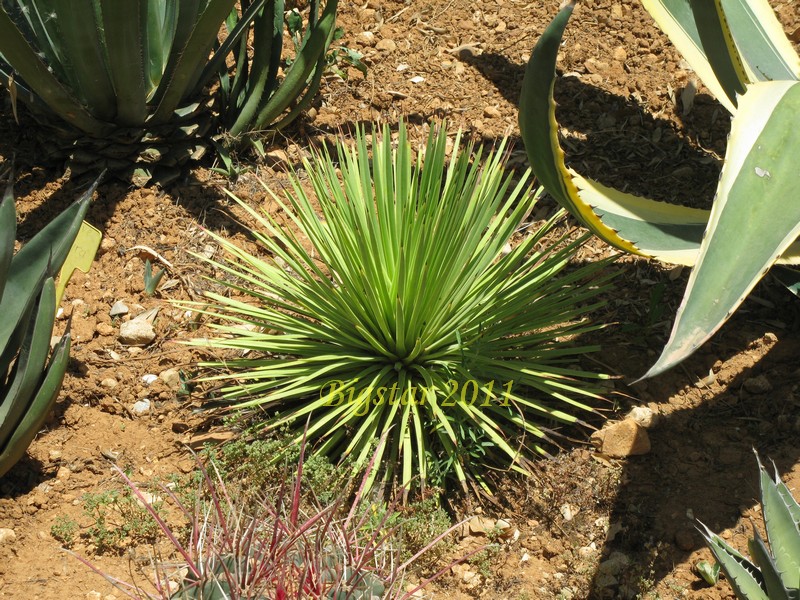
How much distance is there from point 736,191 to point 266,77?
2102 mm

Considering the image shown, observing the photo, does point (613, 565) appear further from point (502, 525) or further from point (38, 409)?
point (38, 409)

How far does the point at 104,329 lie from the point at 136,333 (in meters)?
0.13

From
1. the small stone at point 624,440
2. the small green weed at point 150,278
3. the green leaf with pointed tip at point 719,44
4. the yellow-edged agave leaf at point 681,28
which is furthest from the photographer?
the small green weed at point 150,278

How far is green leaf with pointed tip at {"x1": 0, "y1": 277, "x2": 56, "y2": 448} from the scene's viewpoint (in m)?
2.27

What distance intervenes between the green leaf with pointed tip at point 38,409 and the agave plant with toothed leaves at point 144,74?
0.86 meters

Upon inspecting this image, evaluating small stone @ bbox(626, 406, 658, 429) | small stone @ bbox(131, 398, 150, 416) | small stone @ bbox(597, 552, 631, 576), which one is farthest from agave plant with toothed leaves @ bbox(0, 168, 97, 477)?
small stone @ bbox(626, 406, 658, 429)

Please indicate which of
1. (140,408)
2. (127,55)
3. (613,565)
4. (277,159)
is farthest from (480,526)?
(127,55)

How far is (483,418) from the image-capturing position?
8.04ft

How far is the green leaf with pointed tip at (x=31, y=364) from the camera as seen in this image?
2268 mm

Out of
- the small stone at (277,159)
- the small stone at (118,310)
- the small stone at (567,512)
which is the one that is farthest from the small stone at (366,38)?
the small stone at (567,512)

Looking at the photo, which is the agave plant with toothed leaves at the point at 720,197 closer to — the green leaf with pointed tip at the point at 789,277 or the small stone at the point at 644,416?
the green leaf with pointed tip at the point at 789,277

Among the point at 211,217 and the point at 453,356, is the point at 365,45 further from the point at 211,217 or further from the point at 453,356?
the point at 453,356

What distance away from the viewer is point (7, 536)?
2.33m

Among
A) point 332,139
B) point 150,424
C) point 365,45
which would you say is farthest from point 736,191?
point 365,45
